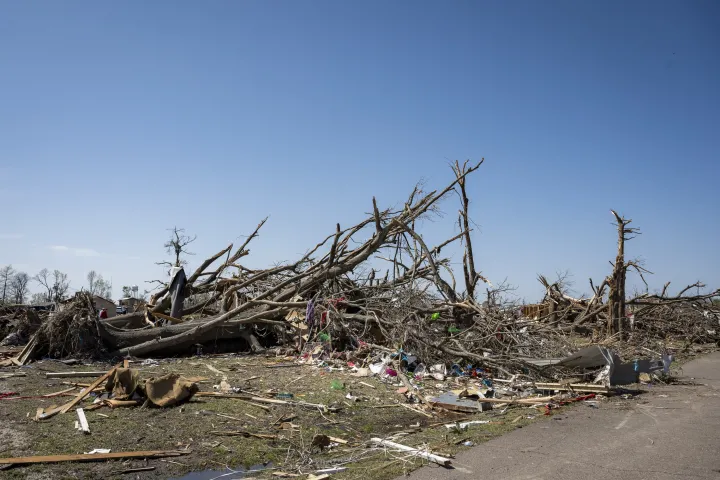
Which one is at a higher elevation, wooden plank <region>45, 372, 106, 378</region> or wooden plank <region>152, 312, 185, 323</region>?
wooden plank <region>152, 312, 185, 323</region>

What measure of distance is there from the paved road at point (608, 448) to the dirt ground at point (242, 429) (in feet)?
1.08

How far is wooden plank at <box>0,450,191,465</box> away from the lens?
14.4ft

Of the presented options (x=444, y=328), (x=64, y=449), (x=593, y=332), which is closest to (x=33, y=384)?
(x=64, y=449)

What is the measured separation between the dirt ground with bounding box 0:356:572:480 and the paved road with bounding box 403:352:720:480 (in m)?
0.33

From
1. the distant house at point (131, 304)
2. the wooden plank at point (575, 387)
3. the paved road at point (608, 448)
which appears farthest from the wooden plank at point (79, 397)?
the distant house at point (131, 304)

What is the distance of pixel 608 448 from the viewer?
496 cm

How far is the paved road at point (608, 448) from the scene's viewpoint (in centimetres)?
426

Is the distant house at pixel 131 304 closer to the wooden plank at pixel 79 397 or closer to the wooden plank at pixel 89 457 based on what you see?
the wooden plank at pixel 79 397

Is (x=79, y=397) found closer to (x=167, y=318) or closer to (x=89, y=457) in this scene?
(x=89, y=457)

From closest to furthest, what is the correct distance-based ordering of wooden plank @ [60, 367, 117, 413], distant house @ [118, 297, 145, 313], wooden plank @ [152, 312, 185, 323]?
wooden plank @ [60, 367, 117, 413] < wooden plank @ [152, 312, 185, 323] < distant house @ [118, 297, 145, 313]

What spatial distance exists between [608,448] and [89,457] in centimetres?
460

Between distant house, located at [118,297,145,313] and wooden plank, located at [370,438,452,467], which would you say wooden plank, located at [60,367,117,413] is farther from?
distant house, located at [118,297,145,313]

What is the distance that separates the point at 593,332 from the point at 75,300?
39.0 ft

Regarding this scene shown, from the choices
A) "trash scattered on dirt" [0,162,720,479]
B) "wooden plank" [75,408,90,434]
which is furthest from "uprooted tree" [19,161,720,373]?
"wooden plank" [75,408,90,434]
